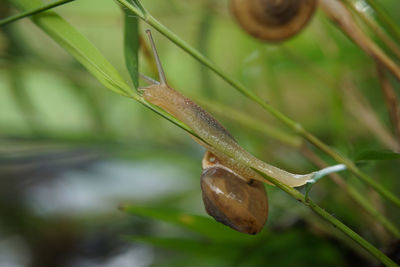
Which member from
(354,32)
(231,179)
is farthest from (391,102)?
(231,179)

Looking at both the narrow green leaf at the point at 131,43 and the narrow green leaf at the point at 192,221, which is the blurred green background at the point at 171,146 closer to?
the narrow green leaf at the point at 192,221

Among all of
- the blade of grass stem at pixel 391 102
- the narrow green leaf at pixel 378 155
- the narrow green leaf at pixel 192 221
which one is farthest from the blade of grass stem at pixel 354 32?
the narrow green leaf at pixel 192 221

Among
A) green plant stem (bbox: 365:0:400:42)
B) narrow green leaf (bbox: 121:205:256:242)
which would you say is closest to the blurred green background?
narrow green leaf (bbox: 121:205:256:242)

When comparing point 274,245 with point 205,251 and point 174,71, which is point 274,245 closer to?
point 205,251

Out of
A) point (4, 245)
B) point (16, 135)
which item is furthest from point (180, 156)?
point (4, 245)

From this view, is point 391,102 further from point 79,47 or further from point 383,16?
point 79,47

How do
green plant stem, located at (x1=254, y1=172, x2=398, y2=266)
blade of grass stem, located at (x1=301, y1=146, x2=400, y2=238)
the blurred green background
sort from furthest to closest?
the blurred green background, blade of grass stem, located at (x1=301, y1=146, x2=400, y2=238), green plant stem, located at (x1=254, y1=172, x2=398, y2=266)

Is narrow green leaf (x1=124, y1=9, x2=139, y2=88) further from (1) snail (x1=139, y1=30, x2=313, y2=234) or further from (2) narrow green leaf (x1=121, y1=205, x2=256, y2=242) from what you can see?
(2) narrow green leaf (x1=121, y1=205, x2=256, y2=242)
